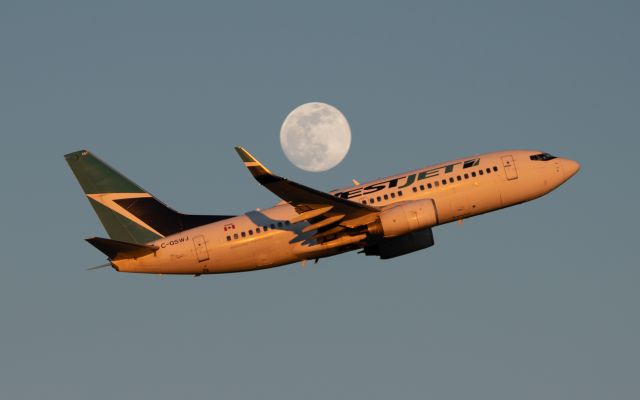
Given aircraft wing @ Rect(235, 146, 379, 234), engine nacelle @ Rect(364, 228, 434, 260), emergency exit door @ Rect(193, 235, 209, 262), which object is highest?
aircraft wing @ Rect(235, 146, 379, 234)

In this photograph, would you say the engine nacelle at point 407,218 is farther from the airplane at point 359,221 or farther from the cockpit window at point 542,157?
the cockpit window at point 542,157

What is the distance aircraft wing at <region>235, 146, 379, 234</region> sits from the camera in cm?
5962

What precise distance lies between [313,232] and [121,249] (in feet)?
40.4

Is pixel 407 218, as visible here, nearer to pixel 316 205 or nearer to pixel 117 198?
pixel 316 205

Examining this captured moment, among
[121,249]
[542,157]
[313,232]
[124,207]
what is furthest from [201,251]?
[542,157]

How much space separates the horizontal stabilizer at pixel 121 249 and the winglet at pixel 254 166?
11664 mm

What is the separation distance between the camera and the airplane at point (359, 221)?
211ft

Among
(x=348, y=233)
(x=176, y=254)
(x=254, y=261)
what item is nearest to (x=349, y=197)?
(x=348, y=233)

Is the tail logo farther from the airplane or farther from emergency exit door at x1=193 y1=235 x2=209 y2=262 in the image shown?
emergency exit door at x1=193 y1=235 x2=209 y2=262

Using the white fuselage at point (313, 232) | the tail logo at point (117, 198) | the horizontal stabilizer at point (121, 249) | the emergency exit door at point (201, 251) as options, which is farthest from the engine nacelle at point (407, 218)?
the tail logo at point (117, 198)

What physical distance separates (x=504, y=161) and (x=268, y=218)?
620 inches

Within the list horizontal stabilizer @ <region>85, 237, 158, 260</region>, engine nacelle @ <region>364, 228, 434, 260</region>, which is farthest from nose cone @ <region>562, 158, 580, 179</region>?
horizontal stabilizer @ <region>85, 237, 158, 260</region>

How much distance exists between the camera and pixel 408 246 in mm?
68500

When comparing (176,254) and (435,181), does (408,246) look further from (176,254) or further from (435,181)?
(176,254)
